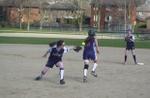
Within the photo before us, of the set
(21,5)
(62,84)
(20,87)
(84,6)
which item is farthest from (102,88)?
(84,6)

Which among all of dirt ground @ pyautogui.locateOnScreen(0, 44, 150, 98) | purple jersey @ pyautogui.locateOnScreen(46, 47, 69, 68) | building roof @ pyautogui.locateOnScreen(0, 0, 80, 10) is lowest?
dirt ground @ pyautogui.locateOnScreen(0, 44, 150, 98)

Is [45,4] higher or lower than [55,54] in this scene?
higher

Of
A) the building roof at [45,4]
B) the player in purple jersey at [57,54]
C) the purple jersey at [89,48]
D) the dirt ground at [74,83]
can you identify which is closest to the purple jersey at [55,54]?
the player in purple jersey at [57,54]

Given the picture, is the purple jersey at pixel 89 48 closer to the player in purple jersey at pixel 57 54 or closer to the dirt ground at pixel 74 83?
the dirt ground at pixel 74 83

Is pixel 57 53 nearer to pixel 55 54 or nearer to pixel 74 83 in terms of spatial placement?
pixel 55 54

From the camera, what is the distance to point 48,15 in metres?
117

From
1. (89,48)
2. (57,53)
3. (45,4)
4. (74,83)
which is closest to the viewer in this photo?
(74,83)

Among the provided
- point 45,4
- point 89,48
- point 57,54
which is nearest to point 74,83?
point 57,54

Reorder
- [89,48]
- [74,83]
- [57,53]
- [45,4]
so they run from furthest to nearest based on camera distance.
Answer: [45,4], [89,48], [57,53], [74,83]

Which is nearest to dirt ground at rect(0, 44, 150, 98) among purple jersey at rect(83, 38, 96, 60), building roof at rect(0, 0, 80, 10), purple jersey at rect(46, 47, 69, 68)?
purple jersey at rect(46, 47, 69, 68)

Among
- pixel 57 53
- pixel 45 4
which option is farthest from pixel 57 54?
pixel 45 4

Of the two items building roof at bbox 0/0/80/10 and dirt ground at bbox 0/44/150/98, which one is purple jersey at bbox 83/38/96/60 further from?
building roof at bbox 0/0/80/10

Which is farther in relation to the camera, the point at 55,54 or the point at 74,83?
the point at 55,54

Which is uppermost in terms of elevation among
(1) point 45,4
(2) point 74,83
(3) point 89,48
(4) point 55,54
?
(1) point 45,4
